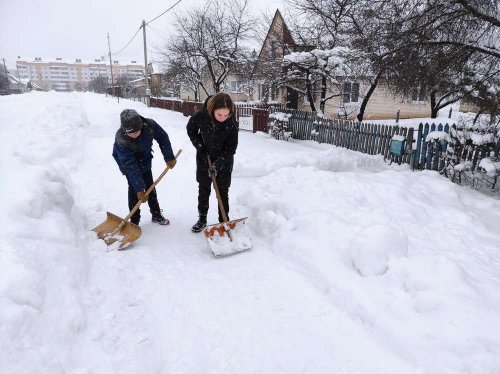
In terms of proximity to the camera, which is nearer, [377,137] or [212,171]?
[212,171]

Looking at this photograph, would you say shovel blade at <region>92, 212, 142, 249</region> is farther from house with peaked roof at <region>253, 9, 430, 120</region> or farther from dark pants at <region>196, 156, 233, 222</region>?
house with peaked roof at <region>253, 9, 430, 120</region>

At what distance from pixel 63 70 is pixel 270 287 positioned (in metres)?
156

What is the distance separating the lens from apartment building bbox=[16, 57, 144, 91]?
128 meters

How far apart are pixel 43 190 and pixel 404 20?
7.44 meters

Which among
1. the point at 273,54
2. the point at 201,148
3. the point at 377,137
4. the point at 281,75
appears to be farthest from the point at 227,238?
the point at 273,54

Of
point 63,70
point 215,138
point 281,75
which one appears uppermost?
point 63,70

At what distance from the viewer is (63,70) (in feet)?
434

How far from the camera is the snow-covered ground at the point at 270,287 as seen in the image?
84.0 inches

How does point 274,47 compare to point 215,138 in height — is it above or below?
above

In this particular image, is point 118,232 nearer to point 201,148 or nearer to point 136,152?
point 136,152

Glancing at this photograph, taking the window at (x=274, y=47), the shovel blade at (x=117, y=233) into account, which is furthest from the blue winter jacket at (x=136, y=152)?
the window at (x=274, y=47)

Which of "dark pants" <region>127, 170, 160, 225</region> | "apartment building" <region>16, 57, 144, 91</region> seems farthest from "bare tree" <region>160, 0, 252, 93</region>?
"apartment building" <region>16, 57, 144, 91</region>

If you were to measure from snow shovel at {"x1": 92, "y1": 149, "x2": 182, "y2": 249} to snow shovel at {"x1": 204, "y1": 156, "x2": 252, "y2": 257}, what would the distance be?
0.79 m

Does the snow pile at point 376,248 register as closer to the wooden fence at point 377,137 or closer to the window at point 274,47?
the wooden fence at point 377,137
